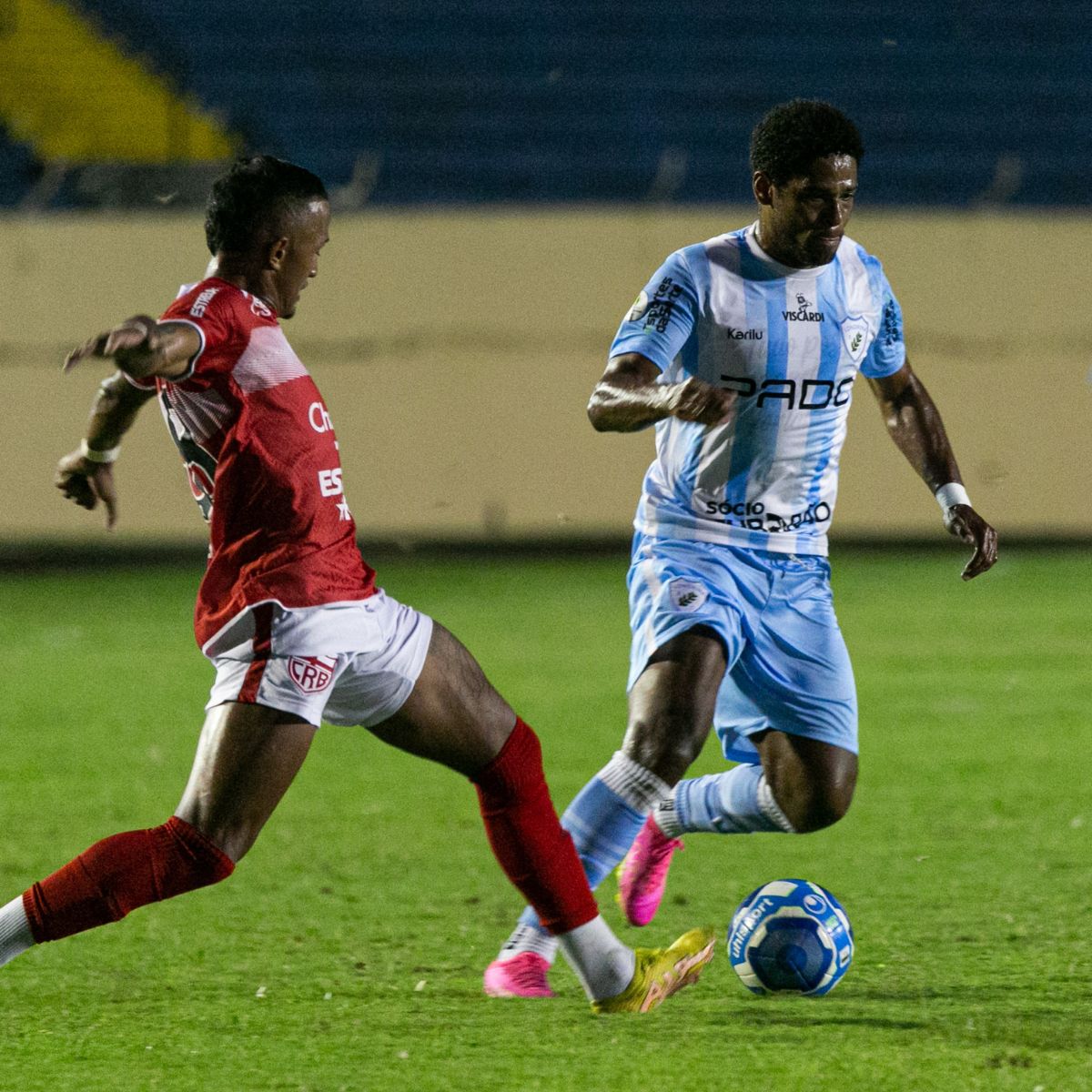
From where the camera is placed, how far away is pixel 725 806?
15.6 ft

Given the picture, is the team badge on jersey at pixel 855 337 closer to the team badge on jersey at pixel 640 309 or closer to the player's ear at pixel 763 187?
the player's ear at pixel 763 187

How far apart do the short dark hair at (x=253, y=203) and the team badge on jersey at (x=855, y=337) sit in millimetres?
1438

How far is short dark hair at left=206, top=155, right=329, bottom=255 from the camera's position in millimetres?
3750

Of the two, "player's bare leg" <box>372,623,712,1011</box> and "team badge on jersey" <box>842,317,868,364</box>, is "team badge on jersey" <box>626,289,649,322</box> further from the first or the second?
"player's bare leg" <box>372,623,712,1011</box>

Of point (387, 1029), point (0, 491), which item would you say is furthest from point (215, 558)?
point (0, 491)

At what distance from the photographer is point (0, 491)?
1697 cm

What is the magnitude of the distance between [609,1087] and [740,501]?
154cm

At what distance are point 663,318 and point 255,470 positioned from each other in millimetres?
1128

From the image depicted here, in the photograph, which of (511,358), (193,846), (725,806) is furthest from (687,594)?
(511,358)

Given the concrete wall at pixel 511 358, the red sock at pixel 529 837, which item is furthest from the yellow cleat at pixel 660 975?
the concrete wall at pixel 511 358

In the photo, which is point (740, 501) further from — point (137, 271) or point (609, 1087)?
point (137, 271)

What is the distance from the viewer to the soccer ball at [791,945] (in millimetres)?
4207

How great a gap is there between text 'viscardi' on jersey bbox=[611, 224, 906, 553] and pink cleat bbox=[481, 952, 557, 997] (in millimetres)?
1039

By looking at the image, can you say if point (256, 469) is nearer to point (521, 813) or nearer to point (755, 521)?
point (521, 813)
